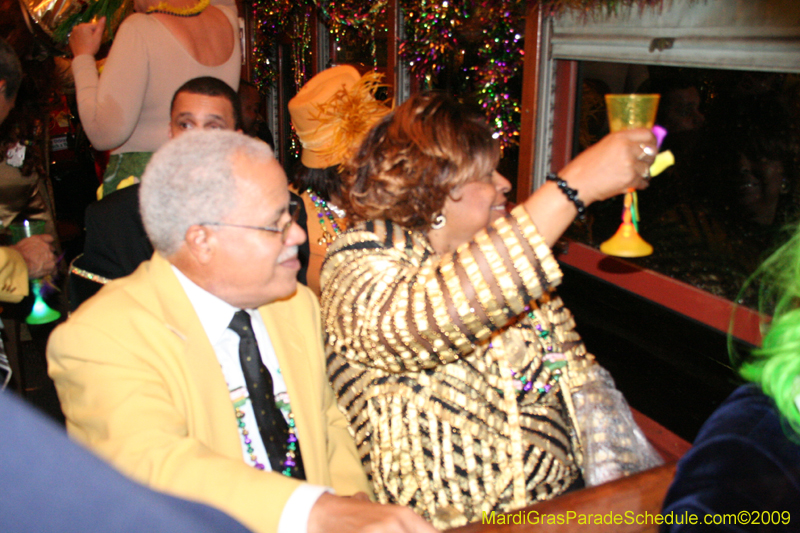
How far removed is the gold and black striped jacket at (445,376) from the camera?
1.12m

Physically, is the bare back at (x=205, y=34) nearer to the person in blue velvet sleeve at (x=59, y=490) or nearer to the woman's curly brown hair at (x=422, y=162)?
the woman's curly brown hair at (x=422, y=162)

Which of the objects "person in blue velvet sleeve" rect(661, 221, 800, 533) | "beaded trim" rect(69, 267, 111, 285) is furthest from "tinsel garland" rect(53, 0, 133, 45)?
"person in blue velvet sleeve" rect(661, 221, 800, 533)

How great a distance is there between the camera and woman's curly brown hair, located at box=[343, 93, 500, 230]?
1430 mm

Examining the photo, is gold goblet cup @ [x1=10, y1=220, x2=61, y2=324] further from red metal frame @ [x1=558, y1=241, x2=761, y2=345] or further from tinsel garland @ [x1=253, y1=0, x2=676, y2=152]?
red metal frame @ [x1=558, y1=241, x2=761, y2=345]

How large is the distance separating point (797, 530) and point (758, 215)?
182cm

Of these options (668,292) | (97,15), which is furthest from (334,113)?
(97,15)

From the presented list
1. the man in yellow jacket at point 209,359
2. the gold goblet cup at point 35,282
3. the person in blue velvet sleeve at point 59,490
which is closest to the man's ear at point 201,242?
the man in yellow jacket at point 209,359

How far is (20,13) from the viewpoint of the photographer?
8.31 ft

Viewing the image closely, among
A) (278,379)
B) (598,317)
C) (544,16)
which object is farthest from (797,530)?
(544,16)

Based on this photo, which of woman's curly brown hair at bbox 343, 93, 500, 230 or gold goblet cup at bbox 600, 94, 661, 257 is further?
woman's curly brown hair at bbox 343, 93, 500, 230

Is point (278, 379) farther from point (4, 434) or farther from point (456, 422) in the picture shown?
point (4, 434)

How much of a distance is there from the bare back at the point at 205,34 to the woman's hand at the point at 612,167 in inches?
83.9

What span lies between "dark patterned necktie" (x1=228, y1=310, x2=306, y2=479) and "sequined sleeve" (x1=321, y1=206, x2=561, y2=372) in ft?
0.60

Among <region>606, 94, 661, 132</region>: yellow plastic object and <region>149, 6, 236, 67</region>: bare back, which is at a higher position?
<region>149, 6, 236, 67</region>: bare back
